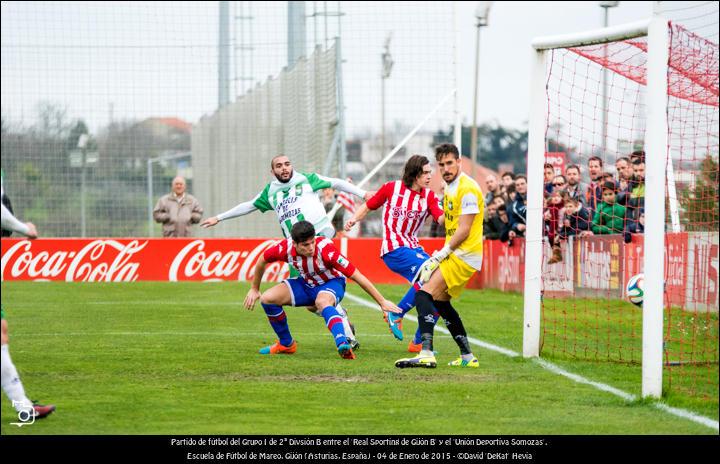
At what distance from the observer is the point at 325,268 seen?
11242 millimetres

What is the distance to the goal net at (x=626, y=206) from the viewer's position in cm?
1115

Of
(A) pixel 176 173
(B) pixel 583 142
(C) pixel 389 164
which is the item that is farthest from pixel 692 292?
(A) pixel 176 173

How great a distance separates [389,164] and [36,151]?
25.1 ft

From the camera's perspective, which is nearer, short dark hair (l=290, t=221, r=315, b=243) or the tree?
short dark hair (l=290, t=221, r=315, b=243)

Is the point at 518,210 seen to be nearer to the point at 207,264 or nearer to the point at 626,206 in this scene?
the point at 626,206

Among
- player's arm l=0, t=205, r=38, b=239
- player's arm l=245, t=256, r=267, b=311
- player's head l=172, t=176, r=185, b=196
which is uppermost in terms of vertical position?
player's head l=172, t=176, r=185, b=196

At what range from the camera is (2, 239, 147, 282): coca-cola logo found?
23906 millimetres

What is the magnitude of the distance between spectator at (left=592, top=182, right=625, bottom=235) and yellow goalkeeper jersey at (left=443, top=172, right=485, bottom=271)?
235 inches

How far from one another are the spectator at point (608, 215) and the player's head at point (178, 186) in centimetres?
962

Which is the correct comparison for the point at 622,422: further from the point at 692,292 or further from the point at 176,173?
the point at 176,173

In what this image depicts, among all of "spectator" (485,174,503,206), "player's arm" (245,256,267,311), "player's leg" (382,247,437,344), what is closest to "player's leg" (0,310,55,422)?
"player's arm" (245,256,267,311)

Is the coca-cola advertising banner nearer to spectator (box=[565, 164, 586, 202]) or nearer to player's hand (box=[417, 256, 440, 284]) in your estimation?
spectator (box=[565, 164, 586, 202])

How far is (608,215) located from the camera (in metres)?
16.5

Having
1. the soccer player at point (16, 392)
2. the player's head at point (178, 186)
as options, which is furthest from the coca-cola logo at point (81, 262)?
the soccer player at point (16, 392)
